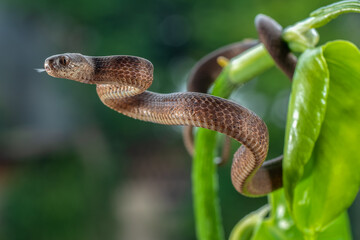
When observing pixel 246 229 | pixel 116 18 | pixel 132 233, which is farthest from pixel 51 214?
pixel 246 229

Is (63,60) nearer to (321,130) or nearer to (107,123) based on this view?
(321,130)

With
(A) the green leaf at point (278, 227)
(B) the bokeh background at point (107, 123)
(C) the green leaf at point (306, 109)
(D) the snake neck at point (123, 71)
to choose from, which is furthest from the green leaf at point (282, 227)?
(B) the bokeh background at point (107, 123)

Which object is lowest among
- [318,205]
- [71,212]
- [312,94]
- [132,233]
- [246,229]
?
[132,233]

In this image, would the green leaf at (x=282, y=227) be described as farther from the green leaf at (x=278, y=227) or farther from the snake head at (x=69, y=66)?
the snake head at (x=69, y=66)

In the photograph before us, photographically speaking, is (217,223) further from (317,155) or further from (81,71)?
(81,71)

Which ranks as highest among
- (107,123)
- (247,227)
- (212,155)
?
(212,155)

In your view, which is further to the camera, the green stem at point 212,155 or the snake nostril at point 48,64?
the green stem at point 212,155

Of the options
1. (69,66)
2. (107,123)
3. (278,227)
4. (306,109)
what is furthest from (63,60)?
(107,123)
